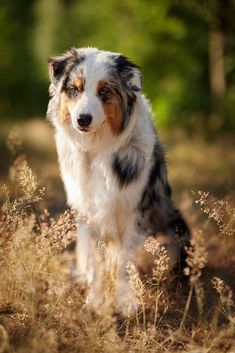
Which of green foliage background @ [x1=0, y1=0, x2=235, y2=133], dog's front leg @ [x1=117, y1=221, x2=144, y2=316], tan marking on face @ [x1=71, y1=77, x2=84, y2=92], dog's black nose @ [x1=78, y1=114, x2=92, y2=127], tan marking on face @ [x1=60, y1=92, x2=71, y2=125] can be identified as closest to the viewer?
dog's black nose @ [x1=78, y1=114, x2=92, y2=127]

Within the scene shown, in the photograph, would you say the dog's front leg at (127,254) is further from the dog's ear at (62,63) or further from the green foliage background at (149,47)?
the green foliage background at (149,47)

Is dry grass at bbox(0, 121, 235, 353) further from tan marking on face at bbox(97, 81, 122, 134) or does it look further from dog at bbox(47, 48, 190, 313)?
tan marking on face at bbox(97, 81, 122, 134)

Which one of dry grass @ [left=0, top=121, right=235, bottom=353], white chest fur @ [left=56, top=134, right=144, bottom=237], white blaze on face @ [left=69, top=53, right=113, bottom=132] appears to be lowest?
dry grass @ [left=0, top=121, right=235, bottom=353]

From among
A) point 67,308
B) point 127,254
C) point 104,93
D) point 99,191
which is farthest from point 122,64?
point 67,308

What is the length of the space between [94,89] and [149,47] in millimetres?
6345

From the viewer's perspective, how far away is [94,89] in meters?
4.14

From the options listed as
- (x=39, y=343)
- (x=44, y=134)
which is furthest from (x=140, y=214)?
(x=44, y=134)

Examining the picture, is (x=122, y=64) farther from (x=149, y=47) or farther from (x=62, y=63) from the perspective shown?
(x=149, y=47)

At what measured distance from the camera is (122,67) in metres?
4.29

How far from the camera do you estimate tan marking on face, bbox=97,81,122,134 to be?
418 centimetres

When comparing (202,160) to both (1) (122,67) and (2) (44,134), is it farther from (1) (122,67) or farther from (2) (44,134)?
(1) (122,67)

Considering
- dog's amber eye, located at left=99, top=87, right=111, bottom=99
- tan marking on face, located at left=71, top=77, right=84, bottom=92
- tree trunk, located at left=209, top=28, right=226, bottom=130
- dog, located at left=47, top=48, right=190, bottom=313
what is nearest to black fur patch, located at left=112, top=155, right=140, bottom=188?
dog, located at left=47, top=48, right=190, bottom=313

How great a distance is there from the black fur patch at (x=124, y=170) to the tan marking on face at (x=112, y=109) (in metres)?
0.23

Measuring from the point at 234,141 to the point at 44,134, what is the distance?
367 centimetres
